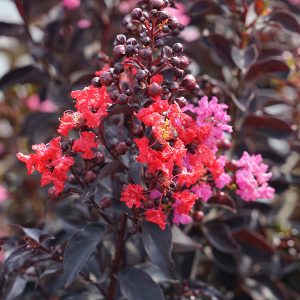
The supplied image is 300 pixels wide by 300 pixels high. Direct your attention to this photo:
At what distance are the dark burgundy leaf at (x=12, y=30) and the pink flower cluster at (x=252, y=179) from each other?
1130 mm

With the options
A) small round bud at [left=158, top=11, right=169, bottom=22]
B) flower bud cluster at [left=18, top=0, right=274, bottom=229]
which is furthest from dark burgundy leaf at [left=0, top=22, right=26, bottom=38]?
small round bud at [left=158, top=11, right=169, bottom=22]

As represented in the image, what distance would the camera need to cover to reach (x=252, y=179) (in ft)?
5.38

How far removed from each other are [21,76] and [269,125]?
39.0 inches

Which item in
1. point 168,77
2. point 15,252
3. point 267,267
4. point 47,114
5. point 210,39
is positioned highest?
point 168,77

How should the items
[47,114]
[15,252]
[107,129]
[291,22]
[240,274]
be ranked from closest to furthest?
[15,252] < [107,129] < [291,22] < [240,274] < [47,114]

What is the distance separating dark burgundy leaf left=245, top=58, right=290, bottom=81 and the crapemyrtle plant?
43cm

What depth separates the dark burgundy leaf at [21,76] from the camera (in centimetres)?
231

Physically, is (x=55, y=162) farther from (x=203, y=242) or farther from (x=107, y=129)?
(x=203, y=242)

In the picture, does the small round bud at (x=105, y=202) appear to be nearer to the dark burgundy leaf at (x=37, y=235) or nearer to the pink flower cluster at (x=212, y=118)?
the dark burgundy leaf at (x=37, y=235)

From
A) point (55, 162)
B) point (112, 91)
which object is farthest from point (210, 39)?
point (55, 162)

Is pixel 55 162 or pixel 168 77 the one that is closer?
pixel 55 162

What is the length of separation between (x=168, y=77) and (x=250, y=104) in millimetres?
701

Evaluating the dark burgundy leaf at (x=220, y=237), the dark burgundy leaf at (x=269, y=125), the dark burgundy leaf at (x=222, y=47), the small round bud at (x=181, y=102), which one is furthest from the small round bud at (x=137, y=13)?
the dark burgundy leaf at (x=220, y=237)

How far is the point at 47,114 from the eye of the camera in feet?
7.79
